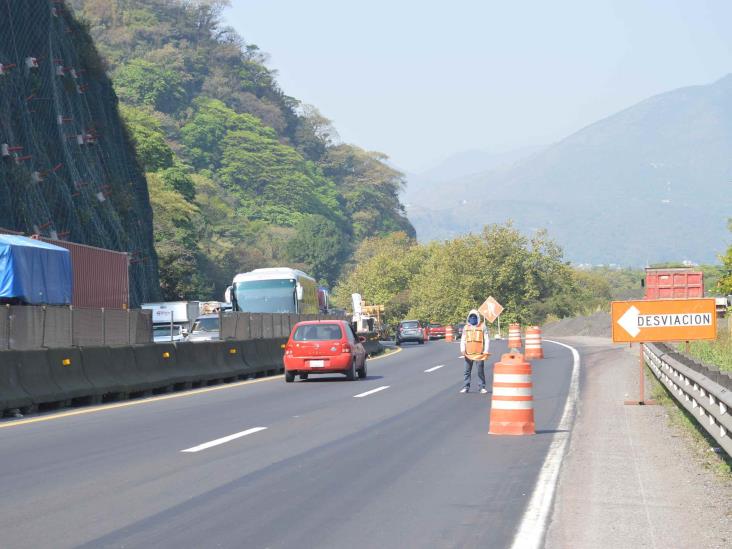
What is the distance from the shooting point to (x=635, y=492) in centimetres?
1037

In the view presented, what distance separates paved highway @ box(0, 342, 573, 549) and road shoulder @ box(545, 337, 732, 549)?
431 millimetres

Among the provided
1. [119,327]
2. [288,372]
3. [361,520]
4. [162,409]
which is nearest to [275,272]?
[119,327]

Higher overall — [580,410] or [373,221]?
[373,221]

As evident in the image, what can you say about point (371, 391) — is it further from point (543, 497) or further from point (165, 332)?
point (165, 332)

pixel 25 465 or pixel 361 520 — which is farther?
pixel 25 465

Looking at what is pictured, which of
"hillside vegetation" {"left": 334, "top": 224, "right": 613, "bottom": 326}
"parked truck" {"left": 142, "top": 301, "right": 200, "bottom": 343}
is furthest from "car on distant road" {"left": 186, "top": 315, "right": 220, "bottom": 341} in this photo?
"hillside vegetation" {"left": 334, "top": 224, "right": 613, "bottom": 326}

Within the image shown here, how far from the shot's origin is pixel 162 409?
1984cm

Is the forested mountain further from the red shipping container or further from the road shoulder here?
the road shoulder

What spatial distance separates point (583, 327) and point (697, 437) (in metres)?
70.3

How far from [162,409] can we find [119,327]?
13.0 metres

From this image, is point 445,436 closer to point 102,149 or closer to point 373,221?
point 102,149

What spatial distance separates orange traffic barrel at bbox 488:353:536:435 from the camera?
48.0 ft

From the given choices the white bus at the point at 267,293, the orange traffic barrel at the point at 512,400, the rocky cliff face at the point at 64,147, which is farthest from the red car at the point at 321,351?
the rocky cliff face at the point at 64,147

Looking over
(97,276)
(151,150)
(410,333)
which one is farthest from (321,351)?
(151,150)
